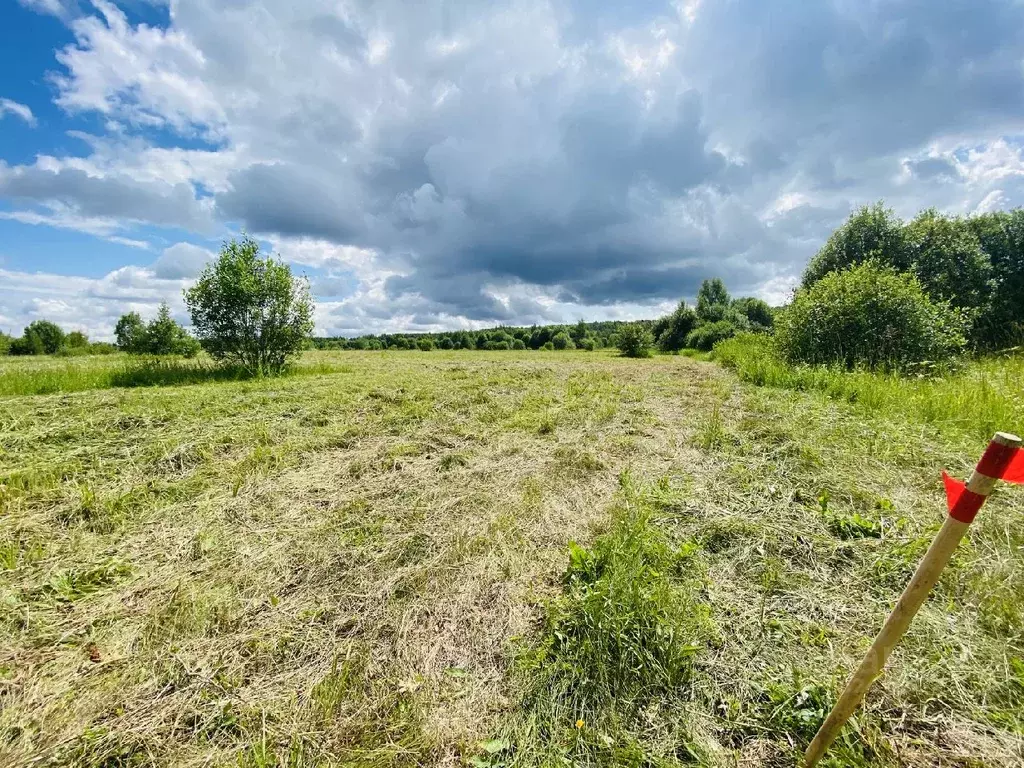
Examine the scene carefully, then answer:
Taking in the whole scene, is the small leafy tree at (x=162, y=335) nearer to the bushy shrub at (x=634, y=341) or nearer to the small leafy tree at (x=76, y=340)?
the bushy shrub at (x=634, y=341)

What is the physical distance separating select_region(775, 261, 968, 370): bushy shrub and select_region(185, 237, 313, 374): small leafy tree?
53.6 ft

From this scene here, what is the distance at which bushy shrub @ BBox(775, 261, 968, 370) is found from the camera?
Answer: 9.17 m

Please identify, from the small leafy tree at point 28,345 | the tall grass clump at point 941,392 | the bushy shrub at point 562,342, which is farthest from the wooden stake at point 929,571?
the small leafy tree at point 28,345

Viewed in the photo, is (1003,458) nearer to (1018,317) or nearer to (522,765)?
(522,765)

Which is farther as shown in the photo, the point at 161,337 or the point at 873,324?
the point at 161,337

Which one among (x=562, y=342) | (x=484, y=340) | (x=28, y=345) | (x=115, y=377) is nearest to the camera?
(x=115, y=377)

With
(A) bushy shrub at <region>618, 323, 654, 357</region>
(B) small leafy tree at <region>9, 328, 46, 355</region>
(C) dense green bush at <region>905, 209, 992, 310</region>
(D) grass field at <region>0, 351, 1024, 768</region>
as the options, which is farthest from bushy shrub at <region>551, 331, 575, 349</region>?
(B) small leafy tree at <region>9, 328, 46, 355</region>

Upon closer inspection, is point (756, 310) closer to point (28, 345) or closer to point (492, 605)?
point (492, 605)

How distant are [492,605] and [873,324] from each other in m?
12.1

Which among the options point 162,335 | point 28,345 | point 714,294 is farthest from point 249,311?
point 28,345

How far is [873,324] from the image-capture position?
9.77 meters

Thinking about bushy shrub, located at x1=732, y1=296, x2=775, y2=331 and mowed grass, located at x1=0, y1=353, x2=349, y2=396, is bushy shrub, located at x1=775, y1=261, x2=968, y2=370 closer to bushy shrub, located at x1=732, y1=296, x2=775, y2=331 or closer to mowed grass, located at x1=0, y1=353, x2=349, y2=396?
mowed grass, located at x1=0, y1=353, x2=349, y2=396

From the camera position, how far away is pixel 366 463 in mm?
5020

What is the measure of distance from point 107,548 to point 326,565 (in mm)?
1827
